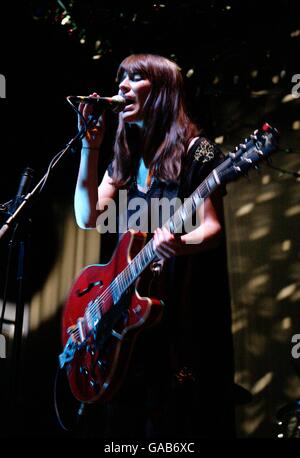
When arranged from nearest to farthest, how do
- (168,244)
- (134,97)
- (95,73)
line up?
(168,244) → (134,97) → (95,73)

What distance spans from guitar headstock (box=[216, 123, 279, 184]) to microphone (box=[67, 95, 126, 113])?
46cm

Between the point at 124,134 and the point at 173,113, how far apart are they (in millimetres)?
291

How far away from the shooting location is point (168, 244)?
1.57 m

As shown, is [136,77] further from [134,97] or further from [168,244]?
[168,244]

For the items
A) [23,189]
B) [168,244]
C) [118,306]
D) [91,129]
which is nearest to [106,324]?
[118,306]

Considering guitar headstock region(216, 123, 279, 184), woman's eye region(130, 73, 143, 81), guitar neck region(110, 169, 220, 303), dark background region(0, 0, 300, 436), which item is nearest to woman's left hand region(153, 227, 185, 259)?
guitar neck region(110, 169, 220, 303)

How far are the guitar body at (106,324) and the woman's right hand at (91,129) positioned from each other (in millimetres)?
397

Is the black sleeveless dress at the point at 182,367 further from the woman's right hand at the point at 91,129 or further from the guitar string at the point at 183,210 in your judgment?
the woman's right hand at the point at 91,129

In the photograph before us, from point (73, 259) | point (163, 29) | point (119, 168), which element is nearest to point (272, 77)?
point (163, 29)

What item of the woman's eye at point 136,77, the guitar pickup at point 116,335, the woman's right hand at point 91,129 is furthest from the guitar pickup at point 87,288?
the woman's eye at point 136,77

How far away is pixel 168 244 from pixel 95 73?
197cm

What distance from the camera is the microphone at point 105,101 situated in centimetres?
174
